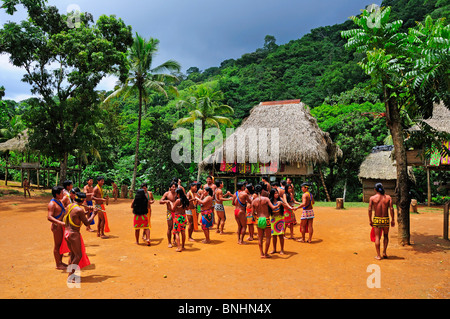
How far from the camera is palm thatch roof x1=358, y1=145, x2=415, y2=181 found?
1828cm

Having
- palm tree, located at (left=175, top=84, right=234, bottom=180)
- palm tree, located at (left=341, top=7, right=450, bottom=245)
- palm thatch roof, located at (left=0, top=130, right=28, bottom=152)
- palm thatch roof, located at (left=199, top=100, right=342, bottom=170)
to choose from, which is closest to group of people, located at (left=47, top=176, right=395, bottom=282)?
palm tree, located at (left=341, top=7, right=450, bottom=245)

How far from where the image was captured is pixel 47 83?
18.1m

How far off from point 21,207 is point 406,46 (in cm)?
1687

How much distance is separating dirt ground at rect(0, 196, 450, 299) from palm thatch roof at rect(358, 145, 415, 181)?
30.9 ft

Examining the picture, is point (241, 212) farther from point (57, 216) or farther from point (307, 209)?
point (57, 216)

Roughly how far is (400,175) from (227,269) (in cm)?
509

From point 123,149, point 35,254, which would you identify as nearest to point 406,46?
point 35,254

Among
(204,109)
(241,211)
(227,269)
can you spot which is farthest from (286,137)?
(227,269)

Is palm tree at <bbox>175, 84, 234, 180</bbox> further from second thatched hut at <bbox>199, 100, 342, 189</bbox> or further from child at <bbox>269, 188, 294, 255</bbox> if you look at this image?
child at <bbox>269, 188, 294, 255</bbox>

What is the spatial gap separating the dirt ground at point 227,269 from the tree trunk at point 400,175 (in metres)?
0.40

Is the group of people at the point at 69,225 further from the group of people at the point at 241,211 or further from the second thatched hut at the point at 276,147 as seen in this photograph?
the second thatched hut at the point at 276,147

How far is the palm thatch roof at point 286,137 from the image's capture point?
17.7 meters
